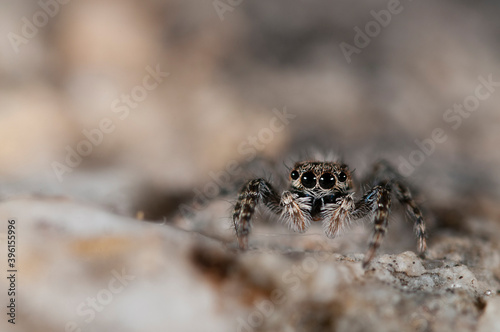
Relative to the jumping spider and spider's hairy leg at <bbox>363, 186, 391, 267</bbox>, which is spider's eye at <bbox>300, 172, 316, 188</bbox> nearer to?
the jumping spider

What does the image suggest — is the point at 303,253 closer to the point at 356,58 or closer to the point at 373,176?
the point at 373,176

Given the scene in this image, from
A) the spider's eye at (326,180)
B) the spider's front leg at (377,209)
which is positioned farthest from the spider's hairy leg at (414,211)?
the spider's eye at (326,180)

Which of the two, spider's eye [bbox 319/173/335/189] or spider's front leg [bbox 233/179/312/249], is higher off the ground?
Result: spider's eye [bbox 319/173/335/189]

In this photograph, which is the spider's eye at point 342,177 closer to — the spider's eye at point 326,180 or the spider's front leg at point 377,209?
the spider's eye at point 326,180

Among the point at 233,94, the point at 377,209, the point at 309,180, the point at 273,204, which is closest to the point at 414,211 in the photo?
the point at 377,209

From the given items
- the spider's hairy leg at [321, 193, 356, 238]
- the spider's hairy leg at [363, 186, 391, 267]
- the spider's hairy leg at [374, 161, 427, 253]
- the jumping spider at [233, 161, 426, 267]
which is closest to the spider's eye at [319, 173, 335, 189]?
the jumping spider at [233, 161, 426, 267]

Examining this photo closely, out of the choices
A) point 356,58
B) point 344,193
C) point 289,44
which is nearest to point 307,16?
point 289,44
